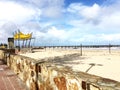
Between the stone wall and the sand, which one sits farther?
the sand

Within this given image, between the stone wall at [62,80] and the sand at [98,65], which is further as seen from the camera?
the sand at [98,65]

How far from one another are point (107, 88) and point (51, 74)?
1.74 m

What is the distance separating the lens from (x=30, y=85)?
5.17 metres

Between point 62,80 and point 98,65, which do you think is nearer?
point 62,80

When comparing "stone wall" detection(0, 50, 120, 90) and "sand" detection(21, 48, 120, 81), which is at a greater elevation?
"stone wall" detection(0, 50, 120, 90)

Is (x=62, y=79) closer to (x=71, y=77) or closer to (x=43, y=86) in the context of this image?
(x=71, y=77)

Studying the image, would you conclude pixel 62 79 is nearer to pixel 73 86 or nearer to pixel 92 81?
pixel 73 86

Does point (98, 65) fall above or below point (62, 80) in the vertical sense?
below

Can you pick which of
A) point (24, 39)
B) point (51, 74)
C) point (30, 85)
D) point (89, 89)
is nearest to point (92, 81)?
point (89, 89)

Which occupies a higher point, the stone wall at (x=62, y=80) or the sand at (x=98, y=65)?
the stone wall at (x=62, y=80)

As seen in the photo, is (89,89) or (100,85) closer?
(100,85)

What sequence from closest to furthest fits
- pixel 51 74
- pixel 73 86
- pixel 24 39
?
pixel 73 86 → pixel 51 74 → pixel 24 39

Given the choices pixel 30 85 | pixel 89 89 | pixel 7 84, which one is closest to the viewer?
pixel 89 89

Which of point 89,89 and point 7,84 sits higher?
point 89,89
